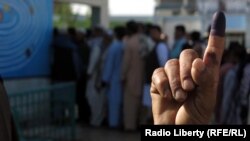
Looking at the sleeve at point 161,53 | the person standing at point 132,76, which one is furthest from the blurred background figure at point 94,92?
the sleeve at point 161,53

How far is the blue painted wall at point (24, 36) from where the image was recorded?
584 cm

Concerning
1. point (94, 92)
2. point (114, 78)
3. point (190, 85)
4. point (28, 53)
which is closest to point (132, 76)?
point (114, 78)

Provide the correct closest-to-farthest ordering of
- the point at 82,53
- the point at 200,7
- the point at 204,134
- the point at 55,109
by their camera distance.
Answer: the point at 204,134
the point at 55,109
the point at 82,53
the point at 200,7

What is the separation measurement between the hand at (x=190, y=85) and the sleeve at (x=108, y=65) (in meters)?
7.18

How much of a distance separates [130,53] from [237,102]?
6.87 ft

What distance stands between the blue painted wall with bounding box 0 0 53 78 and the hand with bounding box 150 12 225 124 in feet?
14.1

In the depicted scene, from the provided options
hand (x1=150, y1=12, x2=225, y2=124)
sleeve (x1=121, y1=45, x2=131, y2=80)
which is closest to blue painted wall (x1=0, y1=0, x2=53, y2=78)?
sleeve (x1=121, y1=45, x2=131, y2=80)

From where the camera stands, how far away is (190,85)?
1.38 m

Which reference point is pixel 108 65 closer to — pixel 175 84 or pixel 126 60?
pixel 126 60

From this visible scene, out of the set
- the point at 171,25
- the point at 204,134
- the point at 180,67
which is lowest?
the point at 171,25

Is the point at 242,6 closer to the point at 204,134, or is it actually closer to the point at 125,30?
the point at 125,30

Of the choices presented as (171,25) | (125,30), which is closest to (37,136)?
(125,30)

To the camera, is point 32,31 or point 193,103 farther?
point 32,31

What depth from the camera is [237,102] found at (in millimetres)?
7047
